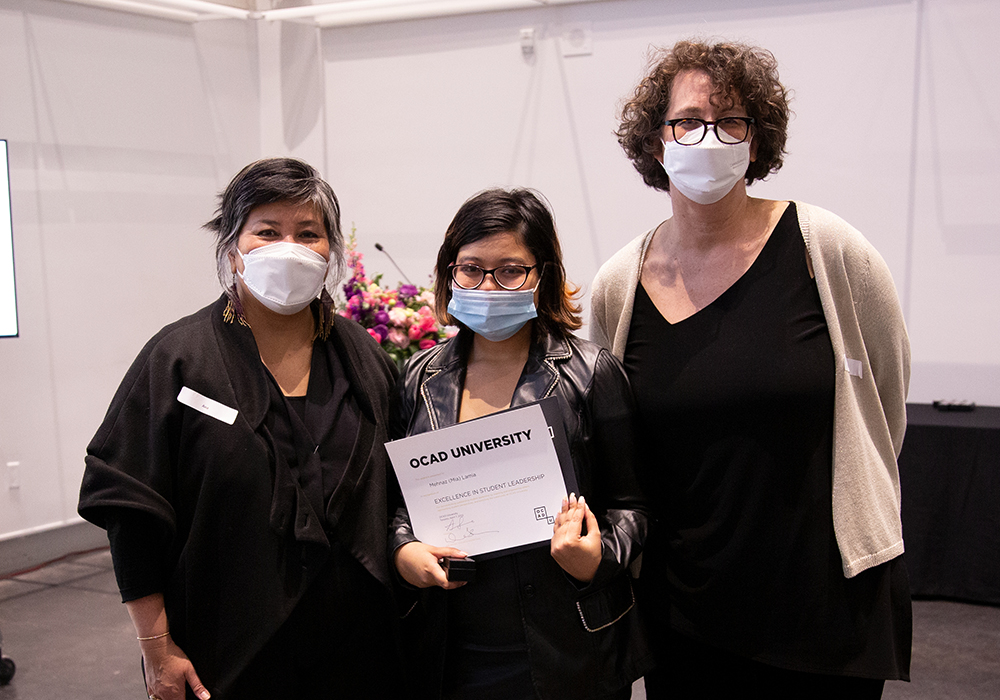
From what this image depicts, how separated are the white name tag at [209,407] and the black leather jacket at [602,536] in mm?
348

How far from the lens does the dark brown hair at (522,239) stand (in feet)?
5.50

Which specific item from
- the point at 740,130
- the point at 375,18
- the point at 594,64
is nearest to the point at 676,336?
the point at 740,130

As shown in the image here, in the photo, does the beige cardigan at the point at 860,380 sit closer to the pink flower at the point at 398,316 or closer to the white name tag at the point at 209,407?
the white name tag at the point at 209,407

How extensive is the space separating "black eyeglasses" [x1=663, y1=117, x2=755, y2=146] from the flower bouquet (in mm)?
1582

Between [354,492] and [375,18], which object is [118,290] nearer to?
[375,18]

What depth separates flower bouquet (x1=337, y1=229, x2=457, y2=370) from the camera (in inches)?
126

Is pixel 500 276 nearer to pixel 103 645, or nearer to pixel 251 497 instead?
pixel 251 497

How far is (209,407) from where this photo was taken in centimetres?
163

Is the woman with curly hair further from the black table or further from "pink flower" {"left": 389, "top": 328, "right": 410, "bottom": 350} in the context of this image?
the black table

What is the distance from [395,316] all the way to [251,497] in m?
1.61

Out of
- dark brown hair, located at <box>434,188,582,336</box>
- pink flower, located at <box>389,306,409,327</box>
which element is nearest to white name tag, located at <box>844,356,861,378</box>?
dark brown hair, located at <box>434,188,582,336</box>

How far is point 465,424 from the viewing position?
156 centimetres

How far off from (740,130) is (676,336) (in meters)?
0.45
